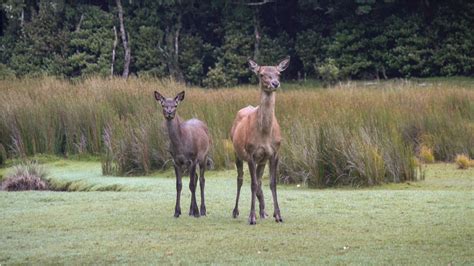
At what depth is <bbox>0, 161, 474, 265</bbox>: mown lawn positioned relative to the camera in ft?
28.3

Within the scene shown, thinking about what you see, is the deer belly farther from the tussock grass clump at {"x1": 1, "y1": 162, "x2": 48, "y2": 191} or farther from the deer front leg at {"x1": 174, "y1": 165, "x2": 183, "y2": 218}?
the tussock grass clump at {"x1": 1, "y1": 162, "x2": 48, "y2": 191}

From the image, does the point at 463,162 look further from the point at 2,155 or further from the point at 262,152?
the point at 2,155

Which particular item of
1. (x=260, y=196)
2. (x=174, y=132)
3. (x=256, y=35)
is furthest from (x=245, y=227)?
(x=256, y=35)

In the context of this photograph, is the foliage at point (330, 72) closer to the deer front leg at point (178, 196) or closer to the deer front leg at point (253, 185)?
the deer front leg at point (178, 196)

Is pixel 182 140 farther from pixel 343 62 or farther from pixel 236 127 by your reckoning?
pixel 343 62

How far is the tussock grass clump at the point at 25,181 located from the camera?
15414 millimetres

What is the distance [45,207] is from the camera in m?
12.3

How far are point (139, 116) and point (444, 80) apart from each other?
1766cm

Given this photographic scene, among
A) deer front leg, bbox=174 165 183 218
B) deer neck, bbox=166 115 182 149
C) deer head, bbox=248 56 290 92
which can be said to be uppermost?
deer head, bbox=248 56 290 92

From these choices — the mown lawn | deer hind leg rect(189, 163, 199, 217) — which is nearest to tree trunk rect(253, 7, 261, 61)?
the mown lawn

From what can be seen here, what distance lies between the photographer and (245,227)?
1024cm

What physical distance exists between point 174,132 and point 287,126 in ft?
17.4

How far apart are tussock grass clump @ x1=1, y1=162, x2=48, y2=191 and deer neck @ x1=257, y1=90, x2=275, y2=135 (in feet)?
19.3

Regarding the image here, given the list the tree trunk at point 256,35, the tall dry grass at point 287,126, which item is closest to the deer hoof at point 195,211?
the tall dry grass at point 287,126
